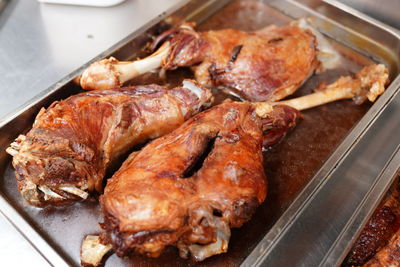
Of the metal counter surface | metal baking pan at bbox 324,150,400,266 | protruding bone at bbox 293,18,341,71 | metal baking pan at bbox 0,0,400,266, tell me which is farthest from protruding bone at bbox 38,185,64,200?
protruding bone at bbox 293,18,341,71

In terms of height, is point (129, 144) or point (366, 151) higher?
point (129, 144)

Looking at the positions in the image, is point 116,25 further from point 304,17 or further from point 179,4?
point 304,17

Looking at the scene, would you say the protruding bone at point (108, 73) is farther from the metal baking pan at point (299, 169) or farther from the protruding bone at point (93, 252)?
the protruding bone at point (93, 252)

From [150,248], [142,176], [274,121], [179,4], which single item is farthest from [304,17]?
[150,248]

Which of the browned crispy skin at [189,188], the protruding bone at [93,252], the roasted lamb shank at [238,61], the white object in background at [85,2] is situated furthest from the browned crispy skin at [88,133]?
the white object in background at [85,2]

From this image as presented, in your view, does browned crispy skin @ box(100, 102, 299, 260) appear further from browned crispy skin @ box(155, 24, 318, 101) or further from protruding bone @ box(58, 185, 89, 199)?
Answer: browned crispy skin @ box(155, 24, 318, 101)

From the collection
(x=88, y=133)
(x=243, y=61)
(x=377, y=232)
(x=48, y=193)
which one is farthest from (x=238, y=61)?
(x=48, y=193)
